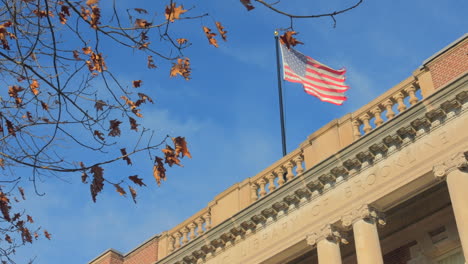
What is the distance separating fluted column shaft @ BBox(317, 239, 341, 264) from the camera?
18.3 m

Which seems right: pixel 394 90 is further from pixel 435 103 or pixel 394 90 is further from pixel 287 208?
pixel 287 208

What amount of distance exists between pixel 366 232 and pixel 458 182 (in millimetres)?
2651

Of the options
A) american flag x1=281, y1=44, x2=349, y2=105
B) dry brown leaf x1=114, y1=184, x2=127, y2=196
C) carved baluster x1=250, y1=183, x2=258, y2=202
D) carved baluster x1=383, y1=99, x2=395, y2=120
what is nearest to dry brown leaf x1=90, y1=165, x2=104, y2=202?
dry brown leaf x1=114, y1=184, x2=127, y2=196

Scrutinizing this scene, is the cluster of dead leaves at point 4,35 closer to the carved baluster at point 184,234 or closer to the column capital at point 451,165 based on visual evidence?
the column capital at point 451,165

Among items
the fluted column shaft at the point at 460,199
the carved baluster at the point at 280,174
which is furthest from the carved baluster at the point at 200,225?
the fluted column shaft at the point at 460,199

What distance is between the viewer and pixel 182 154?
34.3 feet

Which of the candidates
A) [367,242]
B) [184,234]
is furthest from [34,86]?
[184,234]

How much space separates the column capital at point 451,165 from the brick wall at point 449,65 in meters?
2.16

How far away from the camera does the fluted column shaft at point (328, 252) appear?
1830 centimetres

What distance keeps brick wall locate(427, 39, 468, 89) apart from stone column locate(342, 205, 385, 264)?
3.60 m

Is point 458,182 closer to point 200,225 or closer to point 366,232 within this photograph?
point 366,232

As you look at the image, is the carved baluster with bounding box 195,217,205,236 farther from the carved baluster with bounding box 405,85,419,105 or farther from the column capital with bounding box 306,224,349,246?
the carved baluster with bounding box 405,85,419,105

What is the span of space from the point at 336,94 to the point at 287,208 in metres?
5.94

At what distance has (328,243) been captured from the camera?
1866 centimetres
